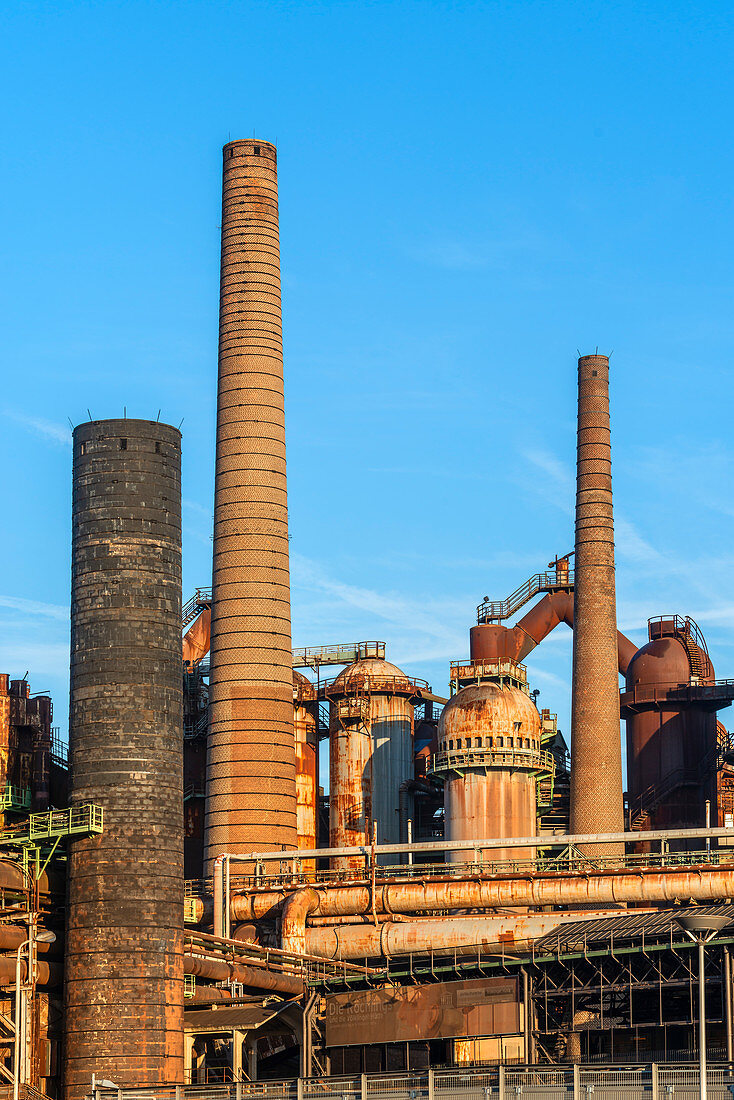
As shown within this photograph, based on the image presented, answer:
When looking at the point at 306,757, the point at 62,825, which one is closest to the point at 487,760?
the point at 306,757

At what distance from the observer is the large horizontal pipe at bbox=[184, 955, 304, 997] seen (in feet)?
140

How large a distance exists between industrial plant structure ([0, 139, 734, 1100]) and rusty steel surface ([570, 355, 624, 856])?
11cm

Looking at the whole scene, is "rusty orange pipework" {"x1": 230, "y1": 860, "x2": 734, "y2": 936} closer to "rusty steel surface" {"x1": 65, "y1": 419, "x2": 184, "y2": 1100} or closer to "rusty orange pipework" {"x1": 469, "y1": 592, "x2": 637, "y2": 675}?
"rusty steel surface" {"x1": 65, "y1": 419, "x2": 184, "y2": 1100}

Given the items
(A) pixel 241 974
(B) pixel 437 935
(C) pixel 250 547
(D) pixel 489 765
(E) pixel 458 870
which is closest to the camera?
(A) pixel 241 974

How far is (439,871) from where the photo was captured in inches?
2307

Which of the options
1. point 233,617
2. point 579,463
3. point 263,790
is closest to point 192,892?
point 263,790

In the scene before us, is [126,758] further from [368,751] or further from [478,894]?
[368,751]

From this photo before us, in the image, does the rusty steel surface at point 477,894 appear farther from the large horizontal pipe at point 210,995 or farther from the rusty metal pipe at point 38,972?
the rusty metal pipe at point 38,972

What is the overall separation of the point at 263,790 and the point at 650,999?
16.7m

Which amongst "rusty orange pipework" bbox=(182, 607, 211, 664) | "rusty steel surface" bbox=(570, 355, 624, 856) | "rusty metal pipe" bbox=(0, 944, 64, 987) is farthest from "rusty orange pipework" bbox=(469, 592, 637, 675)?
"rusty metal pipe" bbox=(0, 944, 64, 987)

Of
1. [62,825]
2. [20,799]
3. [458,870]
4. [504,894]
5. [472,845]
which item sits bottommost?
[504,894]

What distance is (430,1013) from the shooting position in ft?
135

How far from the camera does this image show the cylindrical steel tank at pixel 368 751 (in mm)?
62781

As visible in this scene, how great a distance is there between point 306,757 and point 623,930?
81.7ft
